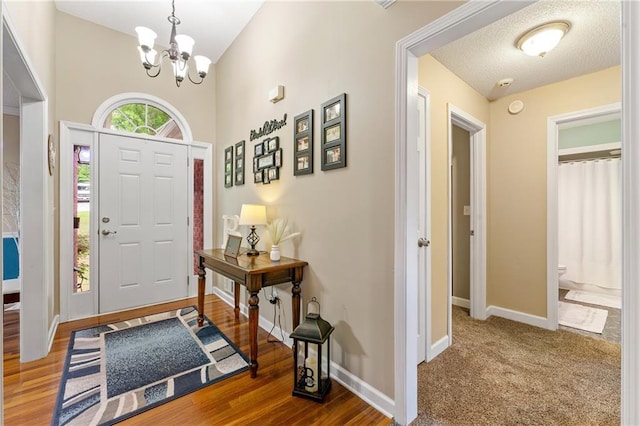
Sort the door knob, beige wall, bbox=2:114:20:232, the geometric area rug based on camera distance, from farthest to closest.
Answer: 1. beige wall, bbox=2:114:20:232
2. the door knob
3. the geometric area rug

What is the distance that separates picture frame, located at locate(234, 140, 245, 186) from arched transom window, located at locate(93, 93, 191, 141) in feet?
2.89

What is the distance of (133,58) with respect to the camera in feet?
10.7

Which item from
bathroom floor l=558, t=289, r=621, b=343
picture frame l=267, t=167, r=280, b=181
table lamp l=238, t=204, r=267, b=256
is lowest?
bathroom floor l=558, t=289, r=621, b=343

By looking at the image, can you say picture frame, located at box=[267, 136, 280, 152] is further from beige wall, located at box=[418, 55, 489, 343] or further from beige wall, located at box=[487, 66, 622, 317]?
beige wall, located at box=[487, 66, 622, 317]

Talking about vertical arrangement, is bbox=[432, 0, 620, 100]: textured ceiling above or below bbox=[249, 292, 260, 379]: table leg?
above

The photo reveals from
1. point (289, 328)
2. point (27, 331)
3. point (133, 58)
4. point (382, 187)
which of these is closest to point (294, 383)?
point (289, 328)

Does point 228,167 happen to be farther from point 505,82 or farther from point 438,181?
point 505,82

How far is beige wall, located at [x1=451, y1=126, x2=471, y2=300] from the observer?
329 cm

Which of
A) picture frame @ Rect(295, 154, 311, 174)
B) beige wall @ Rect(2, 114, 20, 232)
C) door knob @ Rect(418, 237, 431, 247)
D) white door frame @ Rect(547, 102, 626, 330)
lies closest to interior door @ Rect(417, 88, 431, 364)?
door knob @ Rect(418, 237, 431, 247)

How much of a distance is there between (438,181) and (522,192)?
4.23 feet

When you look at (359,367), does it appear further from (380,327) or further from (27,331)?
(27,331)

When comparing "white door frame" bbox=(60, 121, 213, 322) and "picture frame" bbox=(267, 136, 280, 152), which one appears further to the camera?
"white door frame" bbox=(60, 121, 213, 322)

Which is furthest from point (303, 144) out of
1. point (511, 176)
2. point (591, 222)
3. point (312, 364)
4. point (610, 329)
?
point (591, 222)

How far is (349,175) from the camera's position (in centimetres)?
185
